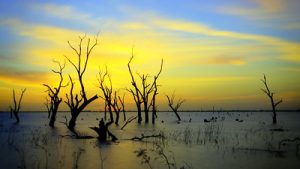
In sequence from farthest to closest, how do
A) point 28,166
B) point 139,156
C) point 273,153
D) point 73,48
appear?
point 73,48, point 273,153, point 139,156, point 28,166

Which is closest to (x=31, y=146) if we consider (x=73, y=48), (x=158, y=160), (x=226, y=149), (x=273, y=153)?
(x=158, y=160)

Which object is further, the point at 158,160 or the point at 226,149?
the point at 226,149

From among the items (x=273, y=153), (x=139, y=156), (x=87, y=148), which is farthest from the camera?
(x=87, y=148)

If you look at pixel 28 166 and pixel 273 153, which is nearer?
pixel 28 166

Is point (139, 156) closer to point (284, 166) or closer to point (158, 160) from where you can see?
point (158, 160)

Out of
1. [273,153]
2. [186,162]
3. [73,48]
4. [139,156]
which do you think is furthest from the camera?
[73,48]

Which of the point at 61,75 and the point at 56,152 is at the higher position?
the point at 61,75

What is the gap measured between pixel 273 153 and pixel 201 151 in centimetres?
311

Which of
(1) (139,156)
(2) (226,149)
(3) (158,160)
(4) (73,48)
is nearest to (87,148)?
(1) (139,156)

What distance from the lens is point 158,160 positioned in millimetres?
15547

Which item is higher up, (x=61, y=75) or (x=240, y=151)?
(x=61, y=75)

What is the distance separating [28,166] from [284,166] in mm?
8816

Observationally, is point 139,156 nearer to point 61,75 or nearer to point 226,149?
A: point 226,149

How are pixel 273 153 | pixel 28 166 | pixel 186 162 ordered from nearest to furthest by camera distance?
pixel 28 166
pixel 186 162
pixel 273 153
